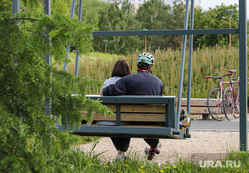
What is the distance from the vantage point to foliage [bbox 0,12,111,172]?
93.0 inches

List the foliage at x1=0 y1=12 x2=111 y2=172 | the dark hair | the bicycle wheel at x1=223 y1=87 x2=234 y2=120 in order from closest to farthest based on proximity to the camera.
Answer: the foliage at x1=0 y1=12 x2=111 y2=172, the dark hair, the bicycle wheel at x1=223 y1=87 x2=234 y2=120

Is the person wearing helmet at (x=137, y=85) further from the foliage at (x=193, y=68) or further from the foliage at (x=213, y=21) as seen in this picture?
the foliage at (x=213, y=21)

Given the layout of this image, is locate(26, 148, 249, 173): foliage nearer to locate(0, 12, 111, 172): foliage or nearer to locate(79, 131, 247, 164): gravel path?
locate(79, 131, 247, 164): gravel path

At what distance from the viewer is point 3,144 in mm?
2338

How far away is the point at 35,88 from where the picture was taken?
8.63 feet

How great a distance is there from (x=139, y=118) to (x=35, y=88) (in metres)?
1.99

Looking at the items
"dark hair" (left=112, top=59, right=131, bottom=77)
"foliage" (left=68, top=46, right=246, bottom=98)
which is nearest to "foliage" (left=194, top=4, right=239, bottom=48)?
"foliage" (left=68, top=46, right=246, bottom=98)

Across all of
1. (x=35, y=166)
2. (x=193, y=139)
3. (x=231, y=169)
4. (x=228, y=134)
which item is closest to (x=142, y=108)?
(x=231, y=169)

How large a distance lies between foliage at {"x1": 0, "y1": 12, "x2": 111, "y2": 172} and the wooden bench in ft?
5.18

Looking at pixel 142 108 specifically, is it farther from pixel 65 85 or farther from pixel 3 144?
pixel 3 144

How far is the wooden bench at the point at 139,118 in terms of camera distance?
13.9 ft

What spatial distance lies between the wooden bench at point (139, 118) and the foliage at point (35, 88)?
1.58 meters

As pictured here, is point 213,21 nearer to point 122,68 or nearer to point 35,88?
point 122,68

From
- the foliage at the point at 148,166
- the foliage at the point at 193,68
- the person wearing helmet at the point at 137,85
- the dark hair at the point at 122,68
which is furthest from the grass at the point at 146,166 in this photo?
the foliage at the point at 193,68
